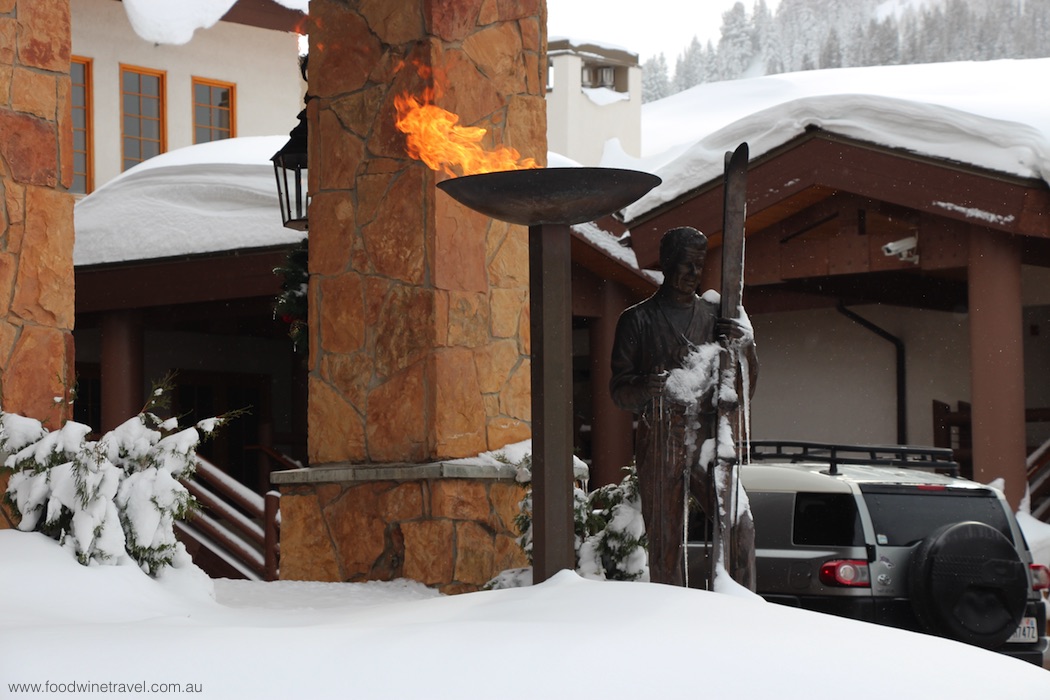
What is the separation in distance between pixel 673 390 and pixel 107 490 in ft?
8.54

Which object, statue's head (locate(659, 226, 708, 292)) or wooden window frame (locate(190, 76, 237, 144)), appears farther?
wooden window frame (locate(190, 76, 237, 144))

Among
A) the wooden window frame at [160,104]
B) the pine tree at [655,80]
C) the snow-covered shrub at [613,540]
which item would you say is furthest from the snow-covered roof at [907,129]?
the pine tree at [655,80]

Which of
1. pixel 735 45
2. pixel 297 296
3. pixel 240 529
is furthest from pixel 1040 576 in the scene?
pixel 735 45

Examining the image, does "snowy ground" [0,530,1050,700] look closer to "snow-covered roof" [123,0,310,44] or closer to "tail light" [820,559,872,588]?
"tail light" [820,559,872,588]

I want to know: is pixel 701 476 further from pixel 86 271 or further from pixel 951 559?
pixel 86 271

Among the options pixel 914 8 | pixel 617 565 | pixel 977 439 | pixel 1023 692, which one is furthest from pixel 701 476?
pixel 914 8

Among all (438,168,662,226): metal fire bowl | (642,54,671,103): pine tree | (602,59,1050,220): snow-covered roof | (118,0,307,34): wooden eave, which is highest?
(642,54,671,103): pine tree

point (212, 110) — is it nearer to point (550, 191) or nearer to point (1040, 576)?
point (1040, 576)

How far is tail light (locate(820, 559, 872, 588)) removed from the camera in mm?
7965

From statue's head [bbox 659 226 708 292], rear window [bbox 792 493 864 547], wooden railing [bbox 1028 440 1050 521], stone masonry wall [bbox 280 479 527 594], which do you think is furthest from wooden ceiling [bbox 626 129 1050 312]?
statue's head [bbox 659 226 708 292]

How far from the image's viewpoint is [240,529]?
A: 14.0m

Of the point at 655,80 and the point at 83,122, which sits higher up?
the point at 655,80

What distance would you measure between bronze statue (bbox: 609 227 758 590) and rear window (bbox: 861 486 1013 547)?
1785mm

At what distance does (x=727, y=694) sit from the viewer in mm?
4516
